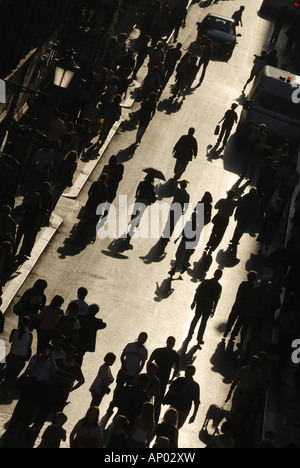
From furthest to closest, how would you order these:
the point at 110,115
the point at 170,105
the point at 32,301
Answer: the point at 170,105
the point at 110,115
the point at 32,301

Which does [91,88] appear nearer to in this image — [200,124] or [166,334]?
[200,124]

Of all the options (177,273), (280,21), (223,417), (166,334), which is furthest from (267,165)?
(280,21)

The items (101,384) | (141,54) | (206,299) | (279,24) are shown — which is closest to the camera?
(101,384)

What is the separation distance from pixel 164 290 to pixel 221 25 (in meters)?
24.8

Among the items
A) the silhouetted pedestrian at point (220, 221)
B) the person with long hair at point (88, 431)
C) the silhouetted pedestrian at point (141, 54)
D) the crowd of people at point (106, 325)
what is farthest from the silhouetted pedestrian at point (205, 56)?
the person with long hair at point (88, 431)

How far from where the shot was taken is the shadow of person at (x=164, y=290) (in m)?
28.1

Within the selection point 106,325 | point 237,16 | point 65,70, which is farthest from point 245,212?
point 237,16

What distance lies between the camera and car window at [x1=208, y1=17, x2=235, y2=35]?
51.2m

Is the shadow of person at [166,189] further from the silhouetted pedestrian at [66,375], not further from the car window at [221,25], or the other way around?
the car window at [221,25]

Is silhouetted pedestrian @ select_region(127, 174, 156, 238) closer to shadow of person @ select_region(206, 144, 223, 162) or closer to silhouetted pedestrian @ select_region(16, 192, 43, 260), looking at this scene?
silhouetted pedestrian @ select_region(16, 192, 43, 260)

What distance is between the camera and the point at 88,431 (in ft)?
63.8

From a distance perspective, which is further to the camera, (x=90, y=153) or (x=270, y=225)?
(x=90, y=153)

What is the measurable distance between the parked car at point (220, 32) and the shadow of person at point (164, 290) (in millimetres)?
22427

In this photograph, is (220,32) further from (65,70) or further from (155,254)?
(155,254)
